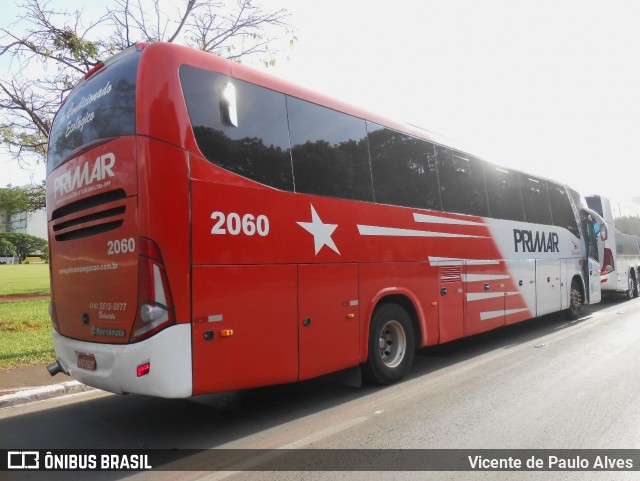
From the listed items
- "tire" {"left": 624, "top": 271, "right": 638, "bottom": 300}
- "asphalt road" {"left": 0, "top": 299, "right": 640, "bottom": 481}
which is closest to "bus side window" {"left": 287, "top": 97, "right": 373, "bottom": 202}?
"asphalt road" {"left": 0, "top": 299, "right": 640, "bottom": 481}

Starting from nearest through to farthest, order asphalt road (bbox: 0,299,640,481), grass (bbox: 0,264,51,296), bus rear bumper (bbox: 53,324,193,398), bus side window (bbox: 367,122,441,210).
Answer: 1. bus rear bumper (bbox: 53,324,193,398)
2. asphalt road (bbox: 0,299,640,481)
3. bus side window (bbox: 367,122,441,210)
4. grass (bbox: 0,264,51,296)

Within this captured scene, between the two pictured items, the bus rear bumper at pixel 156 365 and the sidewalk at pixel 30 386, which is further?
the sidewalk at pixel 30 386

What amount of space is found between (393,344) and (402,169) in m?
2.46

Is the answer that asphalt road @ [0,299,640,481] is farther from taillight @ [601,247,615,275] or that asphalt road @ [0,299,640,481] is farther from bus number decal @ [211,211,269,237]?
taillight @ [601,247,615,275]

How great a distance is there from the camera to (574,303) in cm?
1223

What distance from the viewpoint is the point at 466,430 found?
15.0ft

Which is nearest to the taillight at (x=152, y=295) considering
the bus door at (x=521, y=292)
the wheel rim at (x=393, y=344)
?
the wheel rim at (x=393, y=344)

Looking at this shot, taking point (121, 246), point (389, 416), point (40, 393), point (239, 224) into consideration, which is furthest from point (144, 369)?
point (40, 393)

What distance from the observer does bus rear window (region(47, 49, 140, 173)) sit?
4348 mm

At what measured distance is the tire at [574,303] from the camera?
12.1 meters

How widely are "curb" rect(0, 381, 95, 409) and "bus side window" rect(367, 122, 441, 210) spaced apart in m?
4.77

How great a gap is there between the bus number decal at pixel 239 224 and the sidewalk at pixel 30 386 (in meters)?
3.70

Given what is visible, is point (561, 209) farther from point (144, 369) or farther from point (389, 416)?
point (144, 369)

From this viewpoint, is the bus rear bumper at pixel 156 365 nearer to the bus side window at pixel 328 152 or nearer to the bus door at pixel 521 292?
the bus side window at pixel 328 152
